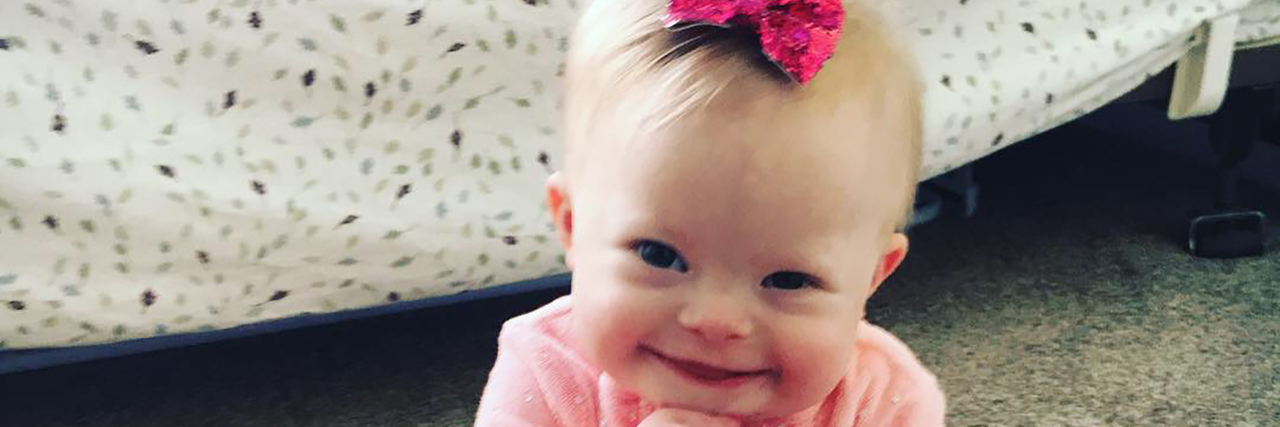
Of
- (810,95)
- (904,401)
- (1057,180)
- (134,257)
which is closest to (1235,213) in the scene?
(1057,180)

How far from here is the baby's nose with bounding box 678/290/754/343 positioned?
48 centimetres

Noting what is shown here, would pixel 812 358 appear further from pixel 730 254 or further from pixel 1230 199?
pixel 1230 199

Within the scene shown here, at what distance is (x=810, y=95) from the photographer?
0.47 meters

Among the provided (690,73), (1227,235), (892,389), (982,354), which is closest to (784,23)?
(690,73)

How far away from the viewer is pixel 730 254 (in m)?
0.47

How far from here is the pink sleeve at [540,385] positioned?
2.00 ft

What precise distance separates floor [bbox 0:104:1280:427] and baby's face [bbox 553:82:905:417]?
0.48 metres

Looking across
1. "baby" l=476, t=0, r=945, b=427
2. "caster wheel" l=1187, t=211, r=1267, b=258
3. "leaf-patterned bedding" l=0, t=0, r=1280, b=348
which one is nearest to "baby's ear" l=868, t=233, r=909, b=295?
"baby" l=476, t=0, r=945, b=427

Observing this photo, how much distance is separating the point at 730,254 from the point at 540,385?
187mm

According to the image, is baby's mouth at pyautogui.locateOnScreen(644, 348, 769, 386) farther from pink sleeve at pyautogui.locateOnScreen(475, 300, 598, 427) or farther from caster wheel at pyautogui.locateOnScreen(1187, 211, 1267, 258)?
caster wheel at pyautogui.locateOnScreen(1187, 211, 1267, 258)

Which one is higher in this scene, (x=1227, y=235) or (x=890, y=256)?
(x=890, y=256)

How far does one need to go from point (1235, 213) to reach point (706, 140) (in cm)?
106

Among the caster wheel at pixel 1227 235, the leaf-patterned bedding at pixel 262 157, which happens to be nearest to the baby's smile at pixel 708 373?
the leaf-patterned bedding at pixel 262 157

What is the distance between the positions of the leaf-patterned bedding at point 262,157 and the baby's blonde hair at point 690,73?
0.89 ft
